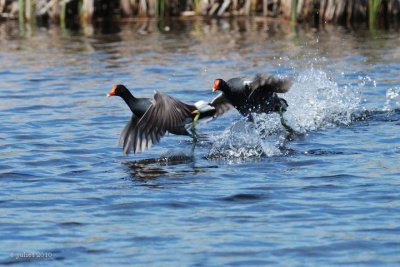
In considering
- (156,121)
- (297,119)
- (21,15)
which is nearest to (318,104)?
(297,119)

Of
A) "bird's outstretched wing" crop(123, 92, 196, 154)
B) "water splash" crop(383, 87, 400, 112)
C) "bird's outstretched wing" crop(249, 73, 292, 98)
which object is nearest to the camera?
"bird's outstretched wing" crop(123, 92, 196, 154)

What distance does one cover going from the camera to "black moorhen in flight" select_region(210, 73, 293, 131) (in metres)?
9.17

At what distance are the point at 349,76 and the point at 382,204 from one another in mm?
6168

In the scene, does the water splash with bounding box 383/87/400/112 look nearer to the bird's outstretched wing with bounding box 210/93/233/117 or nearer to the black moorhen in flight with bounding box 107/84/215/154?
the bird's outstretched wing with bounding box 210/93/233/117

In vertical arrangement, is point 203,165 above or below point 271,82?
below

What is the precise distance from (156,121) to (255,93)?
1.32 metres

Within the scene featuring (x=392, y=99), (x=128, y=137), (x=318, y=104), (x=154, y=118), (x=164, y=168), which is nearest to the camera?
(x=164, y=168)

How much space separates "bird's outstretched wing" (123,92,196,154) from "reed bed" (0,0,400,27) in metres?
8.16

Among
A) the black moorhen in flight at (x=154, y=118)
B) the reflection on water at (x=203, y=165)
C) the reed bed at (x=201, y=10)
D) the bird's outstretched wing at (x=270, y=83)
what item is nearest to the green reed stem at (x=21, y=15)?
the reed bed at (x=201, y=10)

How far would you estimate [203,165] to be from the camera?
319 inches

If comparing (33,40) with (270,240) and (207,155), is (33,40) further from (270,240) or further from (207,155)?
(270,240)

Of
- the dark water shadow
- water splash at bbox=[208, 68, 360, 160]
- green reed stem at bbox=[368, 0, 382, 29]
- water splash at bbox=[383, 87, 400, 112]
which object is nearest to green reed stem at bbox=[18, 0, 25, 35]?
green reed stem at bbox=[368, 0, 382, 29]

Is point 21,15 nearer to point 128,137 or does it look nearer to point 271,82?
point 271,82

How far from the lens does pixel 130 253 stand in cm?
559
